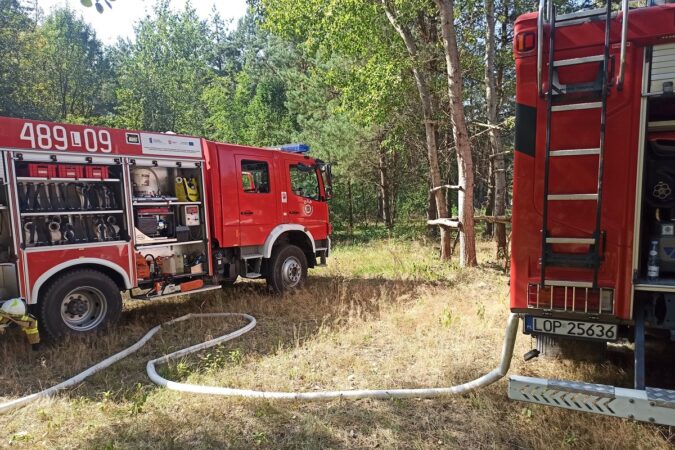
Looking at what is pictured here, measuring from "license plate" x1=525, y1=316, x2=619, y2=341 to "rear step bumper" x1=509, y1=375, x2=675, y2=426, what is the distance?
528 millimetres

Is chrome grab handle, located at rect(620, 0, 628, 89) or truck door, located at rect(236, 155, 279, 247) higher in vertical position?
chrome grab handle, located at rect(620, 0, 628, 89)

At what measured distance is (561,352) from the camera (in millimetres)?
4477

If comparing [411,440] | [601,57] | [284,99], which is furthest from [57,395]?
[284,99]

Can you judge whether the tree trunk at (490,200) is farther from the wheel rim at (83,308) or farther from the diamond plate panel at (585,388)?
the diamond plate panel at (585,388)

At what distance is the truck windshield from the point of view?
346 inches

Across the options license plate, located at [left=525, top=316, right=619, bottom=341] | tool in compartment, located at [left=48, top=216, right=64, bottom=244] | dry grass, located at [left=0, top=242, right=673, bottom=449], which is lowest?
dry grass, located at [left=0, top=242, right=673, bottom=449]

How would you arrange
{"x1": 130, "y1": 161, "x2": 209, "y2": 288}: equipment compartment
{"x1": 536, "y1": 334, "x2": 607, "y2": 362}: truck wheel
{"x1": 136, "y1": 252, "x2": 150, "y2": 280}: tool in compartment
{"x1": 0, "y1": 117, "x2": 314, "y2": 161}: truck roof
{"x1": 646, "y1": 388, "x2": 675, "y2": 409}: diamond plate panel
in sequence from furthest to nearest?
{"x1": 130, "y1": 161, "x2": 209, "y2": 288}: equipment compartment → {"x1": 136, "y1": 252, "x2": 150, "y2": 280}: tool in compartment → {"x1": 0, "y1": 117, "x2": 314, "y2": 161}: truck roof → {"x1": 536, "y1": 334, "x2": 607, "y2": 362}: truck wheel → {"x1": 646, "y1": 388, "x2": 675, "y2": 409}: diamond plate panel

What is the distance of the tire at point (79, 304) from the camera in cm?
557

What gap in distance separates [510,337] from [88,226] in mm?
5365

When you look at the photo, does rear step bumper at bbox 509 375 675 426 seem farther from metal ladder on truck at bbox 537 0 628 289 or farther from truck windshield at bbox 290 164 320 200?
truck windshield at bbox 290 164 320 200

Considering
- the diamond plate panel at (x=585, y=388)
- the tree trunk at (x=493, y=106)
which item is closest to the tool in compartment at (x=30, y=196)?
the diamond plate panel at (x=585, y=388)

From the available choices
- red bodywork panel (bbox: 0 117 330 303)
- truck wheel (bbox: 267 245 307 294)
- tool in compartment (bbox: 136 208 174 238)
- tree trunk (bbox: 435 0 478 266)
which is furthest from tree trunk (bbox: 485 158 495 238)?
tool in compartment (bbox: 136 208 174 238)

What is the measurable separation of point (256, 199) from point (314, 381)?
422cm

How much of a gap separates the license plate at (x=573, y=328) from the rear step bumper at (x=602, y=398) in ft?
1.73
